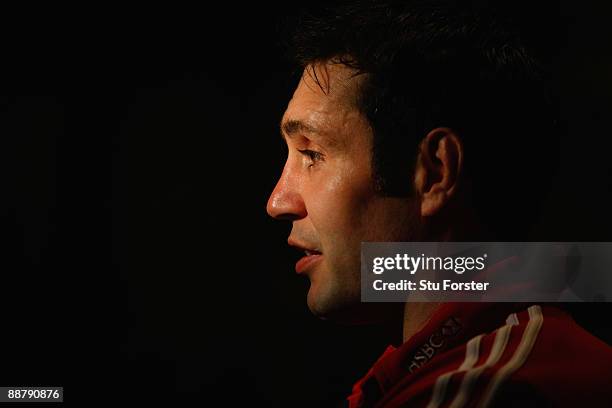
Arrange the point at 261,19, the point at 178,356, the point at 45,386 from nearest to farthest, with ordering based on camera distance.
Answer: the point at 45,386
the point at 178,356
the point at 261,19

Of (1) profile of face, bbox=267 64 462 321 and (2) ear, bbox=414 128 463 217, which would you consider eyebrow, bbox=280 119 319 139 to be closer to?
(1) profile of face, bbox=267 64 462 321

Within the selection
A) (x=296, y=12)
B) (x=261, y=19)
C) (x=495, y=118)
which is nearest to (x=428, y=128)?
(x=495, y=118)

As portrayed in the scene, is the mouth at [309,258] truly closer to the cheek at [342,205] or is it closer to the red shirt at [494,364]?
the cheek at [342,205]

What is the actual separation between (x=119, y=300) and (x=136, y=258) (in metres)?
0.09

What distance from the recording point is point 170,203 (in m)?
1.48

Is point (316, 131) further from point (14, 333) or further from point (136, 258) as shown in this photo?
point (14, 333)

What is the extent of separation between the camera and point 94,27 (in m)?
1.46

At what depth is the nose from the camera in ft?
3.52

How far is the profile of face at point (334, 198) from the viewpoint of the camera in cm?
102

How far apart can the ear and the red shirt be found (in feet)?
0.47

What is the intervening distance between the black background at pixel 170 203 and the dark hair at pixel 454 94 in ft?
1.07

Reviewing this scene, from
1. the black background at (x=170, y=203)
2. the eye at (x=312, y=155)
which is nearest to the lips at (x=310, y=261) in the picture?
the eye at (x=312, y=155)

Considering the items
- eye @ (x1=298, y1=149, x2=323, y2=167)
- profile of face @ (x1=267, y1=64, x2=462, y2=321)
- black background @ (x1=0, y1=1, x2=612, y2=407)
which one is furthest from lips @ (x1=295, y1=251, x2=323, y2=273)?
black background @ (x1=0, y1=1, x2=612, y2=407)

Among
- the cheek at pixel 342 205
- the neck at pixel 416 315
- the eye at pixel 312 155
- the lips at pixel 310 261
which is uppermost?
the eye at pixel 312 155
